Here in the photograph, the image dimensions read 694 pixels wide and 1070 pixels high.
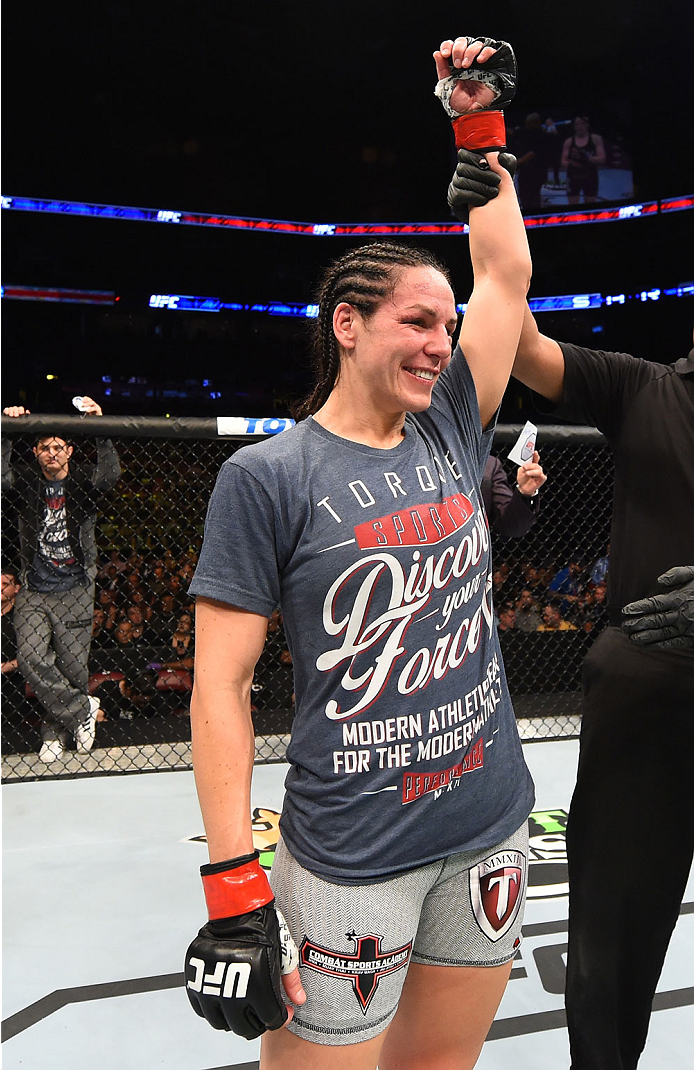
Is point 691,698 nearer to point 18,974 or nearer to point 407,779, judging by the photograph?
point 407,779

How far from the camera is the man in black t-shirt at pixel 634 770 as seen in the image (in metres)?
1.42

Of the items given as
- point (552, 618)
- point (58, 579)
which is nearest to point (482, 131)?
point (58, 579)

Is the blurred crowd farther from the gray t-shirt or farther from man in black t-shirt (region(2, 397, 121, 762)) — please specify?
the gray t-shirt

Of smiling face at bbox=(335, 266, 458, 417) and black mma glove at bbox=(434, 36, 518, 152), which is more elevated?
black mma glove at bbox=(434, 36, 518, 152)

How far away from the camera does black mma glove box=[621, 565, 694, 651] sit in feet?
4.33

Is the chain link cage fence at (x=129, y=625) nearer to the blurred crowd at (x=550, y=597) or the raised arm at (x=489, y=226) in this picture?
the blurred crowd at (x=550, y=597)

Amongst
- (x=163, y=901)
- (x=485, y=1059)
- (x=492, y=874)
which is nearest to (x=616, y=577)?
(x=492, y=874)

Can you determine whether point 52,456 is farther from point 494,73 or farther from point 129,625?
point 494,73

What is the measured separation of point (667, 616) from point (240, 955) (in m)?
0.80

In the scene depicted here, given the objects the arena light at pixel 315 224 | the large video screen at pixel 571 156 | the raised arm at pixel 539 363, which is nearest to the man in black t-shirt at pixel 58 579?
the raised arm at pixel 539 363

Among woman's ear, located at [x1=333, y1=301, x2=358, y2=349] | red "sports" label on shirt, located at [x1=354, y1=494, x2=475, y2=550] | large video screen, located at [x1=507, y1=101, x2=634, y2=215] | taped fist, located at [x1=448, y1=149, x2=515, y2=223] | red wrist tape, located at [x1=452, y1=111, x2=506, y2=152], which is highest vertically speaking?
large video screen, located at [x1=507, y1=101, x2=634, y2=215]

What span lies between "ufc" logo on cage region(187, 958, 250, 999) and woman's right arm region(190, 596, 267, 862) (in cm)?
12

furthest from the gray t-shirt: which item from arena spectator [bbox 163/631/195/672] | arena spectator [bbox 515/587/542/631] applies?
arena spectator [bbox 515/587/542/631]

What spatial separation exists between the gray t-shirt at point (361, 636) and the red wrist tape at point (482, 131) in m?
0.53
